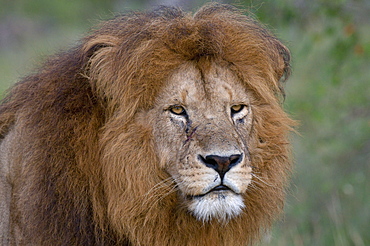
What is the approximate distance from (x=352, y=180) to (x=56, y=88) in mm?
5299

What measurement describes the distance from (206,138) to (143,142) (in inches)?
18.7

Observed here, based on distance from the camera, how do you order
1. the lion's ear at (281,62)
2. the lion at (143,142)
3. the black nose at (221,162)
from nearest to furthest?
the black nose at (221,162) < the lion at (143,142) < the lion's ear at (281,62)

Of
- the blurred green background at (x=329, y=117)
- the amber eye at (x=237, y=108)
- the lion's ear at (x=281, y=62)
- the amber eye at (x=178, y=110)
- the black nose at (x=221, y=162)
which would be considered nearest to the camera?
the black nose at (x=221, y=162)

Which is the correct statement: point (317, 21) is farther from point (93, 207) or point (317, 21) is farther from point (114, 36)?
point (93, 207)

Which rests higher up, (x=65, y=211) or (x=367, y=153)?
(x=65, y=211)

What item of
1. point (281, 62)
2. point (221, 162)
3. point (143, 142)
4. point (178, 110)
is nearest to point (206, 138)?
point (221, 162)

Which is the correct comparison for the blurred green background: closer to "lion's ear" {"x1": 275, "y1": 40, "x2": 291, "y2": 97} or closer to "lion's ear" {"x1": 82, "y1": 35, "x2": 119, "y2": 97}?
"lion's ear" {"x1": 275, "y1": 40, "x2": 291, "y2": 97}

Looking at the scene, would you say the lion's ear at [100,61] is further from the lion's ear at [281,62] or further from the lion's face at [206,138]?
the lion's ear at [281,62]

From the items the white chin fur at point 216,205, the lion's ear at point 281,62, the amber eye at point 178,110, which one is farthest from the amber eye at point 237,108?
the white chin fur at point 216,205

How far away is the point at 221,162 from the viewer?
12.4 ft

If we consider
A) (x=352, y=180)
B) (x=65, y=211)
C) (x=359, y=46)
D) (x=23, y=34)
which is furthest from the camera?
(x=23, y=34)

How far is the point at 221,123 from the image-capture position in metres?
4.09

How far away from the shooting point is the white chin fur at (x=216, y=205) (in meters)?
3.87

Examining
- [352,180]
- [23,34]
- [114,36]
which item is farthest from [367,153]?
[23,34]
